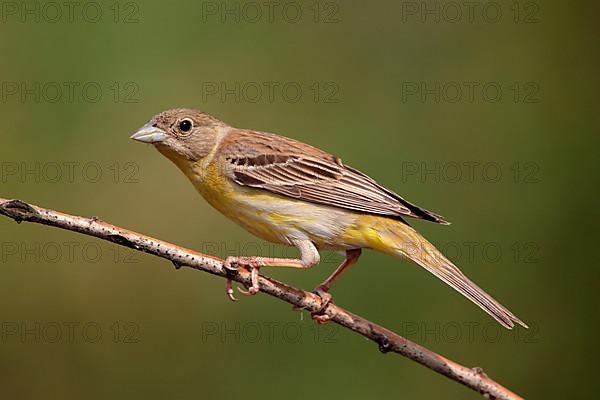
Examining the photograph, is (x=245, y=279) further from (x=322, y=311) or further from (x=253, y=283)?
(x=322, y=311)

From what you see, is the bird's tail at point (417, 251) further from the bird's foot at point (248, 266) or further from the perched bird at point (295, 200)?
the bird's foot at point (248, 266)

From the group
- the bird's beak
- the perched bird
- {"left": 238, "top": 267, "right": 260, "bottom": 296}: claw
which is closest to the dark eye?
the perched bird

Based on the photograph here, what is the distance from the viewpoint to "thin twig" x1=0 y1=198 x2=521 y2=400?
11.4 ft

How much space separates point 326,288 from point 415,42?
2.96 m

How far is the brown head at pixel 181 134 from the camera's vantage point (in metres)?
4.59

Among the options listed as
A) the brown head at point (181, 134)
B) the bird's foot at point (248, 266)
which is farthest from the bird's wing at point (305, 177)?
the bird's foot at point (248, 266)

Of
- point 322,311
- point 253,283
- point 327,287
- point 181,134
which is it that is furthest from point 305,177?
point 253,283

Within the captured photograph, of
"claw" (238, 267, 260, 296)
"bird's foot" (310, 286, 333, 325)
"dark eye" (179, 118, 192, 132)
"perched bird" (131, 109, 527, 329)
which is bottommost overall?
"bird's foot" (310, 286, 333, 325)

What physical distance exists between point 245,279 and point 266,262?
0.38 metres

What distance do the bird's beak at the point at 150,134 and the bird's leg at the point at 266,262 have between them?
2.72ft

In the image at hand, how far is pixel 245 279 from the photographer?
12.8 ft

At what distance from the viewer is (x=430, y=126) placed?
6.66m

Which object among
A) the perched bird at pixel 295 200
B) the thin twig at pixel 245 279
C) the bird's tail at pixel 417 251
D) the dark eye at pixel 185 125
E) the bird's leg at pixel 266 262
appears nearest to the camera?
the thin twig at pixel 245 279

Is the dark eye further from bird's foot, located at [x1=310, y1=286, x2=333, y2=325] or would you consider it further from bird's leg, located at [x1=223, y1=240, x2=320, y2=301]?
bird's foot, located at [x1=310, y1=286, x2=333, y2=325]
